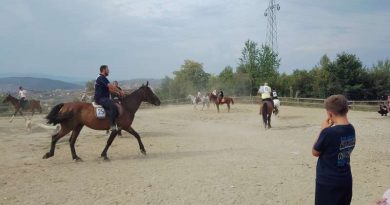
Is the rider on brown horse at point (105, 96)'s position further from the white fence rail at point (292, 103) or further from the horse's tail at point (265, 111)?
the white fence rail at point (292, 103)

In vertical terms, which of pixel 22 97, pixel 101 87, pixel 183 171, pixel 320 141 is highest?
pixel 101 87

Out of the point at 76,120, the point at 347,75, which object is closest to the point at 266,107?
the point at 76,120

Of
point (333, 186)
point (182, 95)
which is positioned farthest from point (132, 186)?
point (182, 95)

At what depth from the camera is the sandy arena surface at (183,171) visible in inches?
303

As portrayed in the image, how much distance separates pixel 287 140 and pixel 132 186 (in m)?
8.42

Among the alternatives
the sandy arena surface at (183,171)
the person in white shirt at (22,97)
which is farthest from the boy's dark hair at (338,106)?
the person in white shirt at (22,97)

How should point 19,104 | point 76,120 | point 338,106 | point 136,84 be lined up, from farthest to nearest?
point 136,84 → point 19,104 → point 76,120 → point 338,106

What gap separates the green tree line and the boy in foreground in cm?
4199

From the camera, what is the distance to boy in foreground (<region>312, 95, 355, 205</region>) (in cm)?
452

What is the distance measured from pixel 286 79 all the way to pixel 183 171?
46.2m

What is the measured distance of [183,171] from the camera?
984 cm

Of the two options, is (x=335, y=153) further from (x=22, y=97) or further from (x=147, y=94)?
(x=22, y=97)

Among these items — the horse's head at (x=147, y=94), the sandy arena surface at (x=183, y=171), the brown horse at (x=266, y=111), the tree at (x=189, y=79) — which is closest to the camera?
the sandy arena surface at (x=183, y=171)

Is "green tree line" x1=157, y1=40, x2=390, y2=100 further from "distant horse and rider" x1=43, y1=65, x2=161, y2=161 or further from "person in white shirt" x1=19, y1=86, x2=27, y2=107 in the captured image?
"distant horse and rider" x1=43, y1=65, x2=161, y2=161
